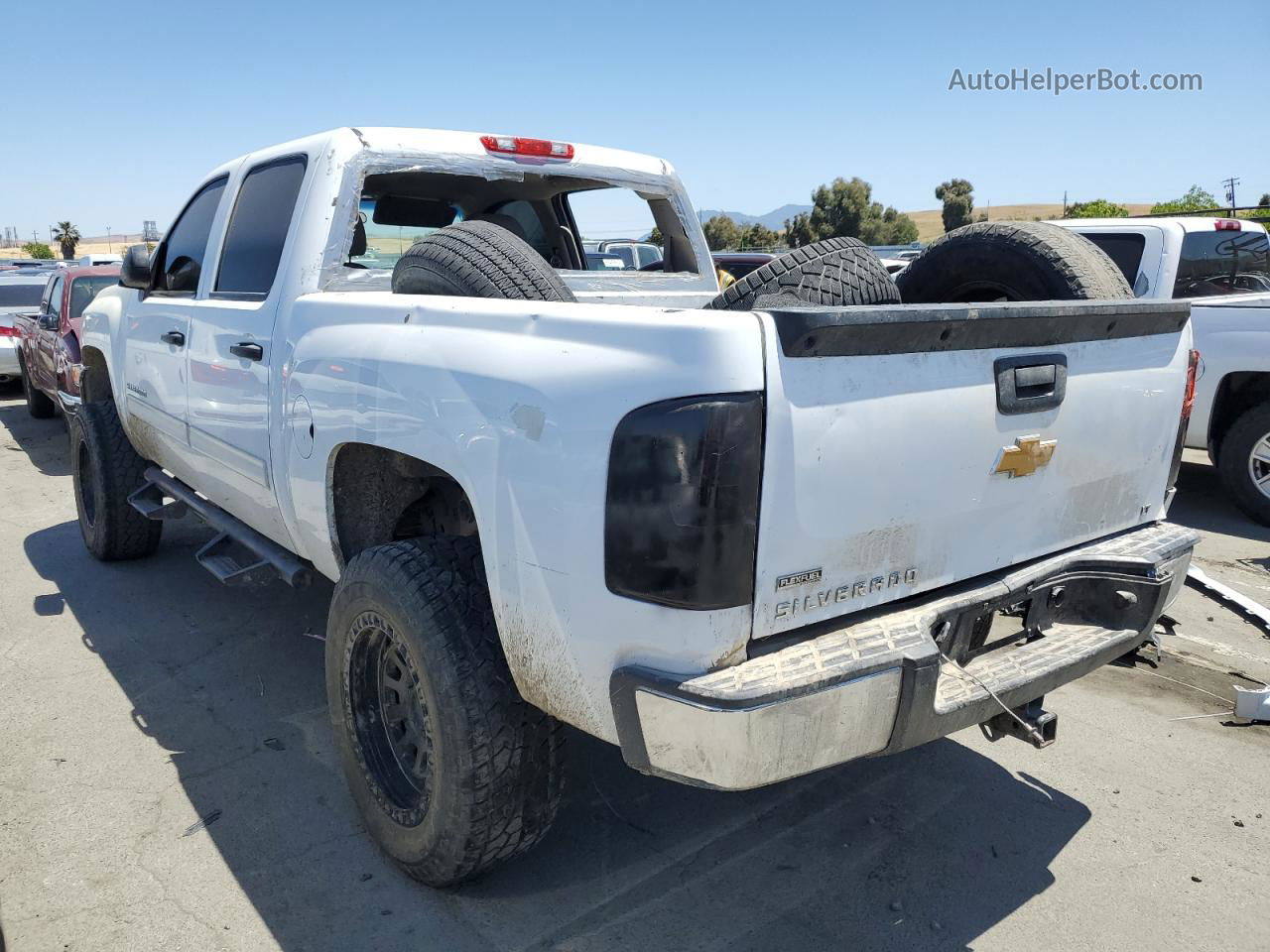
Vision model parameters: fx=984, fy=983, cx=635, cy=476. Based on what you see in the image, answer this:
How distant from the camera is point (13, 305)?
13664mm

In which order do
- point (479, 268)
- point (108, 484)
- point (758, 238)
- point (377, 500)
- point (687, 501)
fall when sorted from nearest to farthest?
point (687, 501), point (479, 268), point (377, 500), point (108, 484), point (758, 238)

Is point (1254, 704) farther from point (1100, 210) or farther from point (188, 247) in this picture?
point (1100, 210)

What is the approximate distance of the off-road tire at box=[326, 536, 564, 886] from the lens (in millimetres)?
2412

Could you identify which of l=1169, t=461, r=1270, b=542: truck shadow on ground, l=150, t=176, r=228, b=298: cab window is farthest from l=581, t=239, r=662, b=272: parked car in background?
l=150, t=176, r=228, b=298: cab window

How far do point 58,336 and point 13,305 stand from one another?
19.1 ft

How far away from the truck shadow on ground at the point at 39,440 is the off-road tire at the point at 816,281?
7.79 meters

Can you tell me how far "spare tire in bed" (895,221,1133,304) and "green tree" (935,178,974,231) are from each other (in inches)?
2204

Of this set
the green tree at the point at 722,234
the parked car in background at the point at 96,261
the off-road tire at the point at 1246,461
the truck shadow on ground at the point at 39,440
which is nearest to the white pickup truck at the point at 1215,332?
the off-road tire at the point at 1246,461

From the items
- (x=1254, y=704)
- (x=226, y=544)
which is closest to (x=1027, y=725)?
(x=1254, y=704)

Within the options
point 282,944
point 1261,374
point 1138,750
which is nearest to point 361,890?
point 282,944

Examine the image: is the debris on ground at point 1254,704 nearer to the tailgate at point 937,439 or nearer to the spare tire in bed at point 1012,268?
the tailgate at point 937,439

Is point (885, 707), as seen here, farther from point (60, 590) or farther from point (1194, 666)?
point (60, 590)

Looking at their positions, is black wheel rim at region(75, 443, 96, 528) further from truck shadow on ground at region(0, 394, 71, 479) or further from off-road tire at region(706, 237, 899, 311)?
off-road tire at region(706, 237, 899, 311)

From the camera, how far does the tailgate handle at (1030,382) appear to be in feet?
7.66
